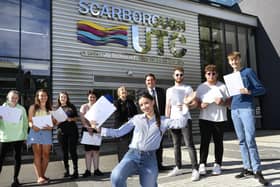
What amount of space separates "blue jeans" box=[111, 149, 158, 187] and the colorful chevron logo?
9013mm

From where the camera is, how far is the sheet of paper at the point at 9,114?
16.6ft

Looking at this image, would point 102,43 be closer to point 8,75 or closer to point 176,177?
point 8,75

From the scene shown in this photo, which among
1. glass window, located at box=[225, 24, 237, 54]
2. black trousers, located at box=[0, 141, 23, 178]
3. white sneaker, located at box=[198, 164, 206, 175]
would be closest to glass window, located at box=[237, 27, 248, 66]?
glass window, located at box=[225, 24, 237, 54]

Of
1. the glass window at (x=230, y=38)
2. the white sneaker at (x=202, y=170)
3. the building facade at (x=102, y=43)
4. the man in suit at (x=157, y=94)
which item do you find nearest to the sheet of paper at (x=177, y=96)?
the man in suit at (x=157, y=94)

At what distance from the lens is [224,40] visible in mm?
16578

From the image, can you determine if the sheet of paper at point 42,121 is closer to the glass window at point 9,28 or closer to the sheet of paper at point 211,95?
the sheet of paper at point 211,95

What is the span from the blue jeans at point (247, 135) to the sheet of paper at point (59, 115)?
3032 mm

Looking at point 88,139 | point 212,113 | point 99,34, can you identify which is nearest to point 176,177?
point 212,113

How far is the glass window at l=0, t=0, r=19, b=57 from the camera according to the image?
31.9 ft

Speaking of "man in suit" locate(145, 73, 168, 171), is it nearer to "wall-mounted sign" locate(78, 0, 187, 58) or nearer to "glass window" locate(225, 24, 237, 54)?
"wall-mounted sign" locate(78, 0, 187, 58)

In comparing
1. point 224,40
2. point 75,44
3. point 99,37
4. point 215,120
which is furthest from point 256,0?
point 215,120

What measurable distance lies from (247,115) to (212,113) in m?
0.71

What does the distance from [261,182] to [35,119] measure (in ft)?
12.8

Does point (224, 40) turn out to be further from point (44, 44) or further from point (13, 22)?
point (13, 22)
